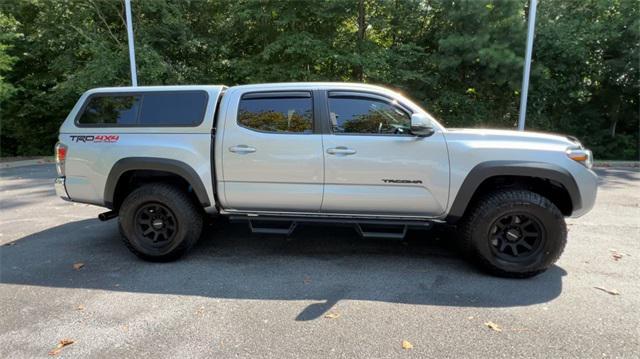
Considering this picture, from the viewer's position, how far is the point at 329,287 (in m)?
3.71

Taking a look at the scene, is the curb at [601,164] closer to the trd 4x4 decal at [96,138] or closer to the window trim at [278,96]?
the trd 4x4 decal at [96,138]

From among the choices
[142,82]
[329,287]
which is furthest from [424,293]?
[142,82]

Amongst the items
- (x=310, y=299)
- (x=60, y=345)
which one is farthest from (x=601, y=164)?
(x=60, y=345)

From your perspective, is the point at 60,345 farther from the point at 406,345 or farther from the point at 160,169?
the point at 406,345

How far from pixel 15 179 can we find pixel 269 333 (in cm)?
1001

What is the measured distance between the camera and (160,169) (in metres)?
4.18

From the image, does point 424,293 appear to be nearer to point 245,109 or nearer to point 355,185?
point 355,185

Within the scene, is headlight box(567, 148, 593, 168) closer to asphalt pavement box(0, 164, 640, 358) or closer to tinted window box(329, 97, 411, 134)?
asphalt pavement box(0, 164, 640, 358)

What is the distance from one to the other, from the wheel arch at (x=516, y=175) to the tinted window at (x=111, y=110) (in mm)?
3507

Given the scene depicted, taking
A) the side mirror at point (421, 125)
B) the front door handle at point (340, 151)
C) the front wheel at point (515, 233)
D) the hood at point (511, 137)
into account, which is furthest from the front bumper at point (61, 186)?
the front wheel at point (515, 233)

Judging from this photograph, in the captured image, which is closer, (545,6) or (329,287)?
(329,287)

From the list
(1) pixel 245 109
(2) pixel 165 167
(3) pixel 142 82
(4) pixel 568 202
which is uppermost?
(3) pixel 142 82

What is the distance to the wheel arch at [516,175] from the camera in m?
3.75

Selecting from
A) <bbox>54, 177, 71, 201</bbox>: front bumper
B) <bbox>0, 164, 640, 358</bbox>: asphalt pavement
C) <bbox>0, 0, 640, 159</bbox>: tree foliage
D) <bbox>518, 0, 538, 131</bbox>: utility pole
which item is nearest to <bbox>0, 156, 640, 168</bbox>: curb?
<bbox>0, 0, 640, 159</bbox>: tree foliage
